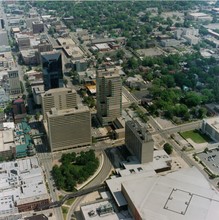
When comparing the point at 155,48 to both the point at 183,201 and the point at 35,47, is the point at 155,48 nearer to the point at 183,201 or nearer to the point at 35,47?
the point at 35,47

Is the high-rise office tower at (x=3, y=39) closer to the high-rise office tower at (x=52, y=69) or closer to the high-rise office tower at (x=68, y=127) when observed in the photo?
the high-rise office tower at (x=52, y=69)

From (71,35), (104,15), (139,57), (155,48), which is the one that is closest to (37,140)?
(139,57)

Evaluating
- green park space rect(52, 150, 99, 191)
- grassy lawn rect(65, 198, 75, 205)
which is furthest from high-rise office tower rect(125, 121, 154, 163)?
grassy lawn rect(65, 198, 75, 205)

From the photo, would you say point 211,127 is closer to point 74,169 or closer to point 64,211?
point 74,169

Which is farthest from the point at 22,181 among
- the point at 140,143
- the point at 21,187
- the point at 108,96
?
the point at 108,96

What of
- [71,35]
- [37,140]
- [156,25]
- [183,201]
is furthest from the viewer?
[156,25]
